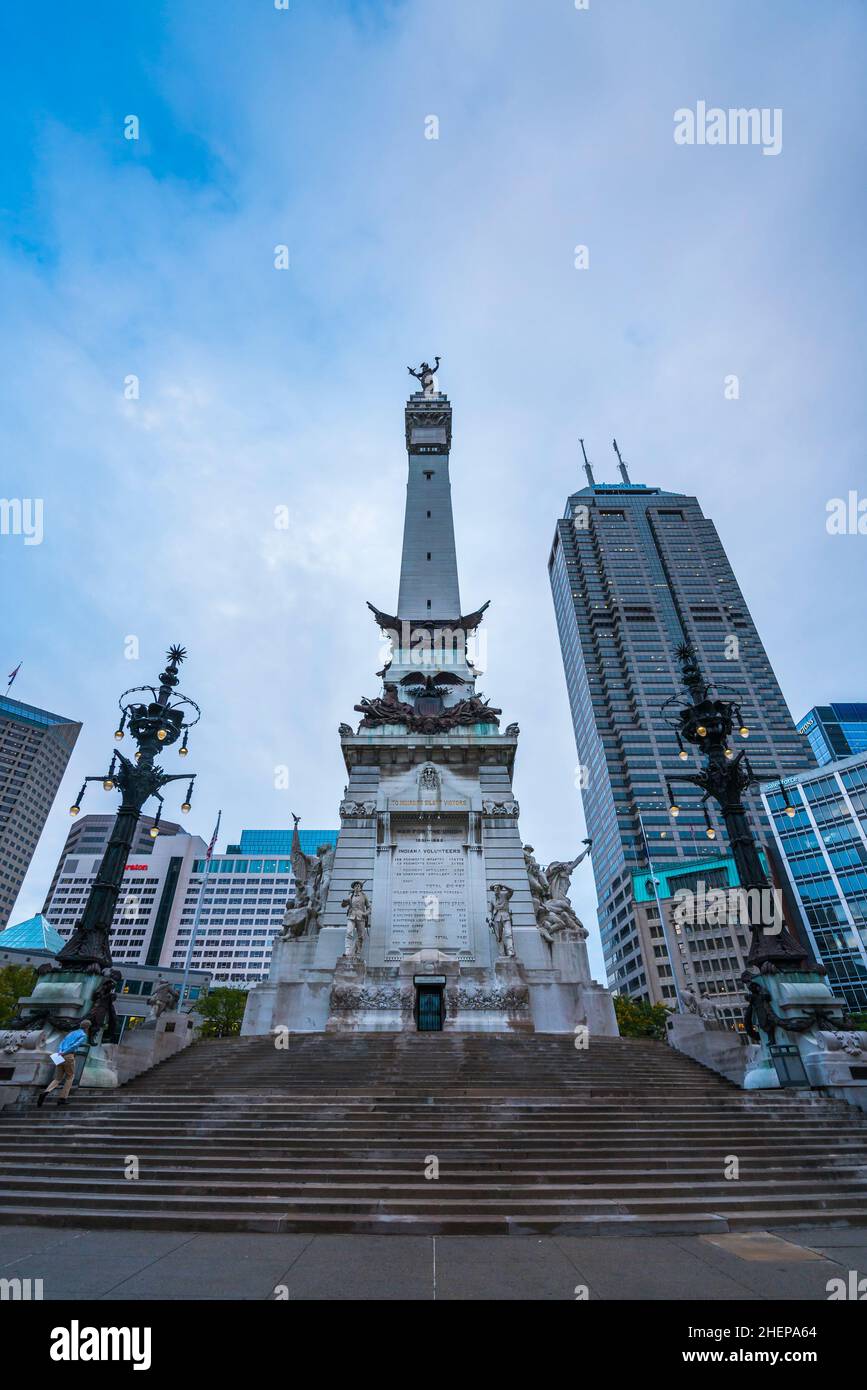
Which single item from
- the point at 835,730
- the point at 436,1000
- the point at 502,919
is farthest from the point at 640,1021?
the point at 835,730

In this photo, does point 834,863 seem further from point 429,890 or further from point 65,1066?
point 65,1066

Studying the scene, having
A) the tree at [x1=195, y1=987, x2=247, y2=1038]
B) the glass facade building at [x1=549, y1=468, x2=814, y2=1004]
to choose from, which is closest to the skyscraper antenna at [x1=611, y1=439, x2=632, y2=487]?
the glass facade building at [x1=549, y1=468, x2=814, y2=1004]

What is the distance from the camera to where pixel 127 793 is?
16.5 metres

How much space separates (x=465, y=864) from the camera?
74.1 ft

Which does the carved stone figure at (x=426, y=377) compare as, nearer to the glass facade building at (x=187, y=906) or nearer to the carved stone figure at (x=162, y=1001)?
the carved stone figure at (x=162, y=1001)

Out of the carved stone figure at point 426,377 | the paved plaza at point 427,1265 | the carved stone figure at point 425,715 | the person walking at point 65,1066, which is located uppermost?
the carved stone figure at point 426,377

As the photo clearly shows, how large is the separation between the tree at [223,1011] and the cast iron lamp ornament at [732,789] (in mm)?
42598

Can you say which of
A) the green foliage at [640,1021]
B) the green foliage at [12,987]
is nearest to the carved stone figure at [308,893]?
the green foliage at [12,987]

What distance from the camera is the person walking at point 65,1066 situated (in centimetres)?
1177

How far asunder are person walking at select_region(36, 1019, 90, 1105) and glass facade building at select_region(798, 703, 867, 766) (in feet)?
405

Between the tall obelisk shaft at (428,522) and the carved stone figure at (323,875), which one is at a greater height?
the tall obelisk shaft at (428,522)

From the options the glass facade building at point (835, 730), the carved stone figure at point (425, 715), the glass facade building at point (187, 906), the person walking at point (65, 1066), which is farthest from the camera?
the glass facade building at point (187, 906)

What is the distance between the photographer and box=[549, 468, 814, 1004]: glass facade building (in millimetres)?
87375
